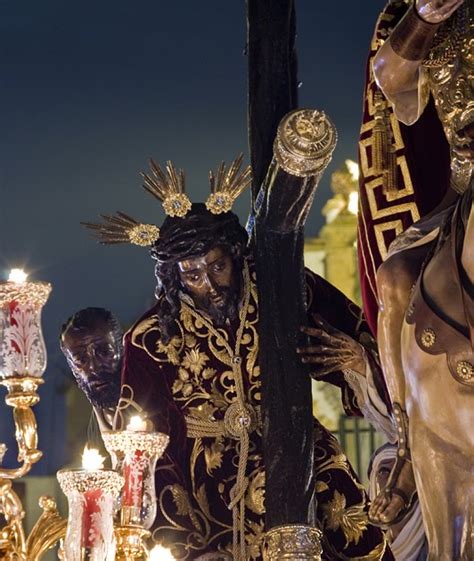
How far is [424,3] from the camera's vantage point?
4059mm

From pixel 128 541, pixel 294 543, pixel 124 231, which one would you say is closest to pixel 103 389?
pixel 124 231

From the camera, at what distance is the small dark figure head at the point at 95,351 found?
5355 mm

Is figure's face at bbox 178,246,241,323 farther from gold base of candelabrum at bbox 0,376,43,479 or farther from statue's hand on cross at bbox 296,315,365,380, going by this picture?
gold base of candelabrum at bbox 0,376,43,479

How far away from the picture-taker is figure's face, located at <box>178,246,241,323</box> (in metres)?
4.96

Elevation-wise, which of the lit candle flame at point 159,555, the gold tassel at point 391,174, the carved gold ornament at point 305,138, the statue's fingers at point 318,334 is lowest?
the lit candle flame at point 159,555

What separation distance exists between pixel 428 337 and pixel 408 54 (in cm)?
57

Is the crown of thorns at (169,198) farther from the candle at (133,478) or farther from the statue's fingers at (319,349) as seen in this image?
the candle at (133,478)

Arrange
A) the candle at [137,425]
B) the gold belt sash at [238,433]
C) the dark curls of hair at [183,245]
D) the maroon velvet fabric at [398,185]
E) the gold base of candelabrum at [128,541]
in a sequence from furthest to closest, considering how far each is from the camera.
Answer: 1. the dark curls of hair at [183,245]
2. the gold belt sash at [238,433]
3. the maroon velvet fabric at [398,185]
4. the candle at [137,425]
5. the gold base of candelabrum at [128,541]

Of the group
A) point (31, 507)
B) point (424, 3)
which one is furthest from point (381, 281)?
point (31, 507)

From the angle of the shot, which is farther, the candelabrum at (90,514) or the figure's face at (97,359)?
the figure's face at (97,359)

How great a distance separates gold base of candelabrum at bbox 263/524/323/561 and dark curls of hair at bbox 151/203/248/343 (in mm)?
656

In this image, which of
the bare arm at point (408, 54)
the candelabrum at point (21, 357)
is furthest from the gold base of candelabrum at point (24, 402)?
the bare arm at point (408, 54)

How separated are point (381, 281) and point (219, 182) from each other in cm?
103

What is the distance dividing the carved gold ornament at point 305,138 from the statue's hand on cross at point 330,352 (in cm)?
40
